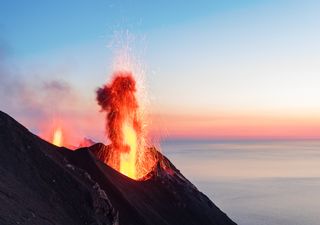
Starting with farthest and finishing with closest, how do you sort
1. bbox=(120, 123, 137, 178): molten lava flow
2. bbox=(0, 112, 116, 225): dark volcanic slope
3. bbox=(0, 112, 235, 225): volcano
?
bbox=(120, 123, 137, 178): molten lava flow, bbox=(0, 112, 235, 225): volcano, bbox=(0, 112, 116, 225): dark volcanic slope

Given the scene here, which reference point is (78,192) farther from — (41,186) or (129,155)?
(129,155)

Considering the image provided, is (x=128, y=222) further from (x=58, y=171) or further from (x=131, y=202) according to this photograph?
(x=58, y=171)

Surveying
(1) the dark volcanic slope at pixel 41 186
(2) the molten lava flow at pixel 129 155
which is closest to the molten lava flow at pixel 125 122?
(2) the molten lava flow at pixel 129 155

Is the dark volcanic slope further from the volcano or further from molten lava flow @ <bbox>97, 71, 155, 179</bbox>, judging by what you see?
molten lava flow @ <bbox>97, 71, 155, 179</bbox>

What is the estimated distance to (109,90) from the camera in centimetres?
9738

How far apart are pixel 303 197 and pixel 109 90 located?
119124 millimetres

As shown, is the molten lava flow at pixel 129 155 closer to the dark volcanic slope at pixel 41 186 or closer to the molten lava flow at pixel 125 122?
the molten lava flow at pixel 125 122

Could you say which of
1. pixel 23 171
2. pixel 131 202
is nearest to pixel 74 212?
pixel 23 171

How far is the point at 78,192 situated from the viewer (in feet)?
181

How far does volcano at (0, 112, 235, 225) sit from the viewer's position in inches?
1839

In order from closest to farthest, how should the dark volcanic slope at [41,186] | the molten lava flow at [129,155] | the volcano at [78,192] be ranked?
the dark volcanic slope at [41,186]
the volcano at [78,192]
the molten lava flow at [129,155]

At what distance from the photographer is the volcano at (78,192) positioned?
153 feet

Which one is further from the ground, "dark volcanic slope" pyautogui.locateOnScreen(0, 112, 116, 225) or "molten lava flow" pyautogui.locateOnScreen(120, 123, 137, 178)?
"molten lava flow" pyautogui.locateOnScreen(120, 123, 137, 178)

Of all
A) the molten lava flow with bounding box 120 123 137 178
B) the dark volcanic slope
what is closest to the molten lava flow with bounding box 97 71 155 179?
the molten lava flow with bounding box 120 123 137 178
